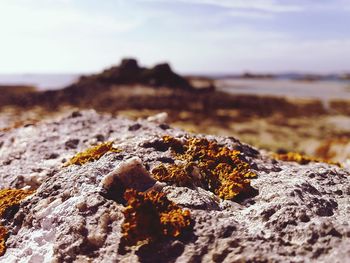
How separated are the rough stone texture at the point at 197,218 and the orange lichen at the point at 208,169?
15 cm

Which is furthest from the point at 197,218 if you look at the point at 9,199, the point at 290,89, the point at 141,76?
the point at 290,89

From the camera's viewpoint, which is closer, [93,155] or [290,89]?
[93,155]

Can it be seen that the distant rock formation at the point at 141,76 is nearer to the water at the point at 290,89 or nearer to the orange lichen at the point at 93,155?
the water at the point at 290,89

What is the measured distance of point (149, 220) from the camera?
435 centimetres

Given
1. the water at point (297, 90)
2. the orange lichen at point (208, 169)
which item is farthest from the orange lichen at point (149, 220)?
the water at point (297, 90)

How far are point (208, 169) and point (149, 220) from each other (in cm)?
146

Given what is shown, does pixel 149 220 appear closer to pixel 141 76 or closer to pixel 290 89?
pixel 141 76

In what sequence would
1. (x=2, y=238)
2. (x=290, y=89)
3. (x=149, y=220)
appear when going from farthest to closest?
(x=290, y=89) < (x=2, y=238) < (x=149, y=220)

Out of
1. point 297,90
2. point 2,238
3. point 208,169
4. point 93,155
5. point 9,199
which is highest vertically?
point 93,155

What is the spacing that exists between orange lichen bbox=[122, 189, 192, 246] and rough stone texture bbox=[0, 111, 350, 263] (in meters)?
0.10

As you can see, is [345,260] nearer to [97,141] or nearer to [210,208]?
[210,208]

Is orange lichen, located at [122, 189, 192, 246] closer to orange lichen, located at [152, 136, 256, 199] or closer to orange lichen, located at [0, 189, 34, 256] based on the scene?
orange lichen, located at [152, 136, 256, 199]

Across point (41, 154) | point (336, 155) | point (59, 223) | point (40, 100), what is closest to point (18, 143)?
point (41, 154)

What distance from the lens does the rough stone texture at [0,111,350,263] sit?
4.00m
